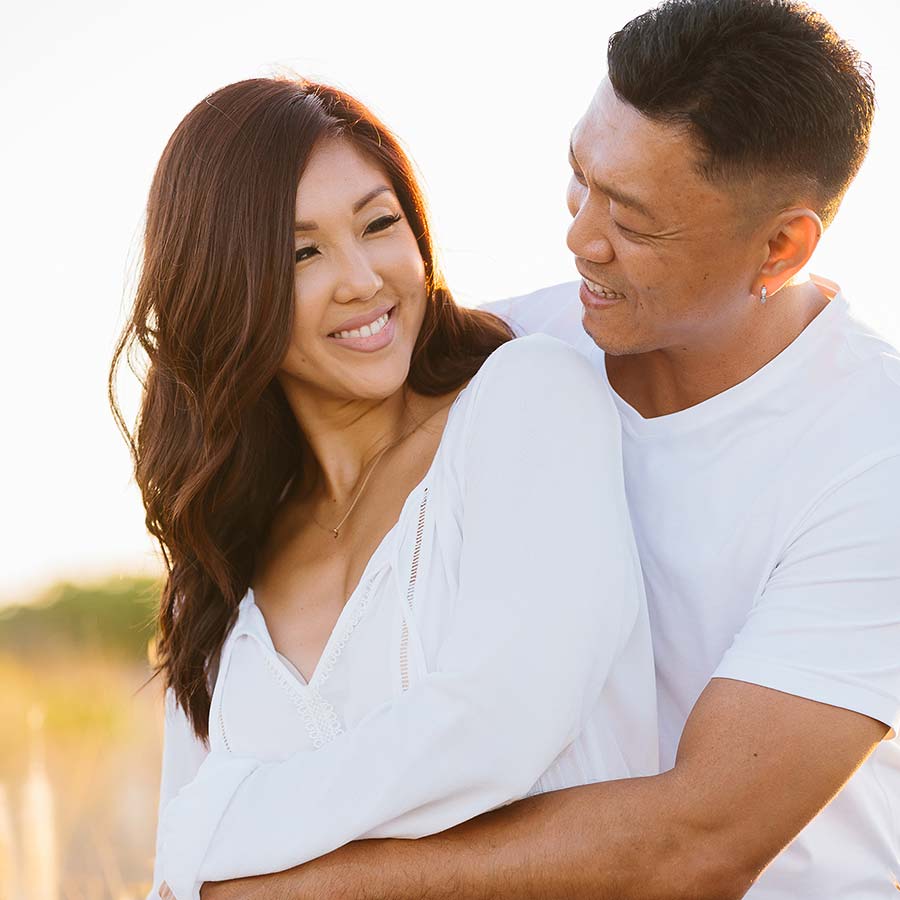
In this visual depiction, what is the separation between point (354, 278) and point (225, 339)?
0.32 m

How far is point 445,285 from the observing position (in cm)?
308

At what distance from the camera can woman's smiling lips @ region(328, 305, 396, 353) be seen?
287 cm

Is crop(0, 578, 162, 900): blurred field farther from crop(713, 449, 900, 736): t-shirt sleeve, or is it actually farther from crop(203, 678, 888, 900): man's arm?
crop(713, 449, 900, 736): t-shirt sleeve

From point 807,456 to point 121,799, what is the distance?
4.04 metres

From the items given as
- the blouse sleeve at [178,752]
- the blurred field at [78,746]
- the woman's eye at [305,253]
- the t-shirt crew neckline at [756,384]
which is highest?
the woman's eye at [305,253]

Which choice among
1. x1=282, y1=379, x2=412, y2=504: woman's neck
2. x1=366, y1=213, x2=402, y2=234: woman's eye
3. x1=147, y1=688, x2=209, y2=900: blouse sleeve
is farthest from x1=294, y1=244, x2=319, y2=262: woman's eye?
x1=147, y1=688, x2=209, y2=900: blouse sleeve

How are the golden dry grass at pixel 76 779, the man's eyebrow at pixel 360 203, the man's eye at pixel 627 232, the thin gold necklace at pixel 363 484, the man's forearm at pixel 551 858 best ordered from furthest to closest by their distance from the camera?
1. the golden dry grass at pixel 76 779
2. the thin gold necklace at pixel 363 484
3. the man's eyebrow at pixel 360 203
4. the man's eye at pixel 627 232
5. the man's forearm at pixel 551 858

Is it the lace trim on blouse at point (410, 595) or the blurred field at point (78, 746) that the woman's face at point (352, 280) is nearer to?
the lace trim on blouse at point (410, 595)

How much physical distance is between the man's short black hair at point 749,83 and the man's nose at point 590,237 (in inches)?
9.0

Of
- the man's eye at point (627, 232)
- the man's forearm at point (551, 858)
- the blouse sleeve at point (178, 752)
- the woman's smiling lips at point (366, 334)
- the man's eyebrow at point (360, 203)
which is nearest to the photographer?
the man's forearm at point (551, 858)

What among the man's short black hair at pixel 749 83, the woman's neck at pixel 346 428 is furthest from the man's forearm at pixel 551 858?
the man's short black hair at pixel 749 83

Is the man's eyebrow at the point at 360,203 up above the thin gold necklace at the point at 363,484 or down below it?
above

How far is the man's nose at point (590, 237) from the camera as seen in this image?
2.70 m

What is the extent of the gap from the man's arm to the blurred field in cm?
127
